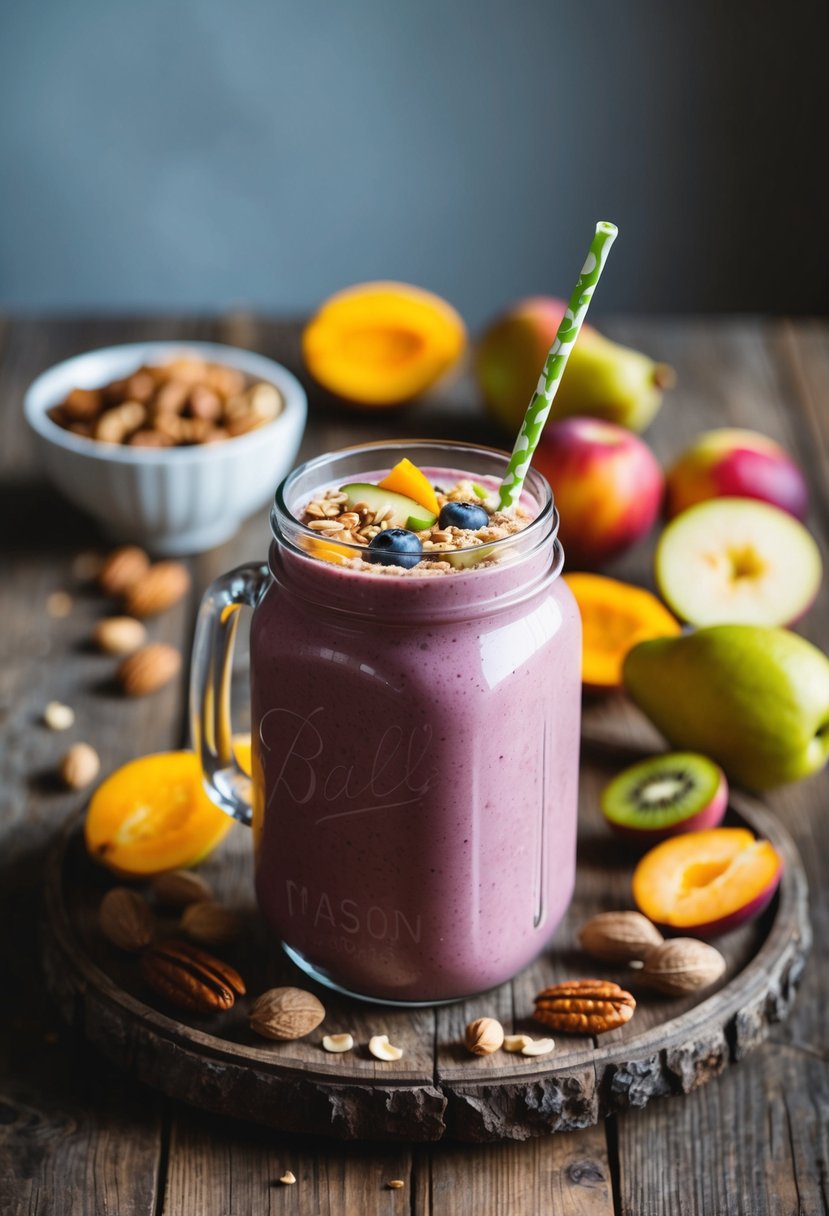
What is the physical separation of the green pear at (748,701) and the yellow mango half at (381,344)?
814 mm

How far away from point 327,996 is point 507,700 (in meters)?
0.28

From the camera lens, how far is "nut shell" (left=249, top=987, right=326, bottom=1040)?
950 mm

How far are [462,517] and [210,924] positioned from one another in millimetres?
383

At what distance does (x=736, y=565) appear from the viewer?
1510 millimetres

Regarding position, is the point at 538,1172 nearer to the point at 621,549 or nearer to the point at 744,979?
the point at 744,979

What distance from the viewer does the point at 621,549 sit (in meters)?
1.65

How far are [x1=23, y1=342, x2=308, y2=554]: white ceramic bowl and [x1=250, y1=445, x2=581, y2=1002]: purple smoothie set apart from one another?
65 cm

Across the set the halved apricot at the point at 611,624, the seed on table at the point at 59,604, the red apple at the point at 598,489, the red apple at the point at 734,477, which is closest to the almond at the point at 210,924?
the halved apricot at the point at 611,624

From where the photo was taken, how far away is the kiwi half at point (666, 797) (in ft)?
3.74

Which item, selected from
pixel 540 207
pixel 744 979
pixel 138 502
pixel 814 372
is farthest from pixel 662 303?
pixel 744 979

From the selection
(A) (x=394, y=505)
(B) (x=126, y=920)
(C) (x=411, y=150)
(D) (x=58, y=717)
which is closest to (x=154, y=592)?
(D) (x=58, y=717)

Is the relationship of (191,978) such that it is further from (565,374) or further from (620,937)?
(565,374)

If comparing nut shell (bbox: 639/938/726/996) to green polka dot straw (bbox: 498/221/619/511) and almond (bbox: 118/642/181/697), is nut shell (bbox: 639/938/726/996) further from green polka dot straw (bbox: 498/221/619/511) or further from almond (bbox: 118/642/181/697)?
almond (bbox: 118/642/181/697)

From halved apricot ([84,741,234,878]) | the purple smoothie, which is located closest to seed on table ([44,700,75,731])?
halved apricot ([84,741,234,878])
